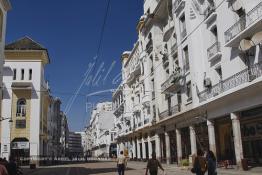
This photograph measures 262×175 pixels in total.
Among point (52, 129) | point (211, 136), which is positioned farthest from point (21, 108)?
point (52, 129)

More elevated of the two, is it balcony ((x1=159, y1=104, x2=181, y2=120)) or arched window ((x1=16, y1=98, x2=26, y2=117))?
arched window ((x1=16, y1=98, x2=26, y2=117))

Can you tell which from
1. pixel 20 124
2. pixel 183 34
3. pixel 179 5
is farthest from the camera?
pixel 20 124

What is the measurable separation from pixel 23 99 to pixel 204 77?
107ft

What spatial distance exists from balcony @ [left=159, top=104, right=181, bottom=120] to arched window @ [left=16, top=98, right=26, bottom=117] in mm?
22333

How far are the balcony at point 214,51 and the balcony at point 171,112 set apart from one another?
771 centimetres

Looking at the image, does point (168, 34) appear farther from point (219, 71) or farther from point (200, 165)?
point (200, 165)

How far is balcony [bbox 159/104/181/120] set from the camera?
33062mm

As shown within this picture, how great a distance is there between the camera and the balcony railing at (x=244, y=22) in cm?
1953

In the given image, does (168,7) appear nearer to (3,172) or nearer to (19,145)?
(19,145)

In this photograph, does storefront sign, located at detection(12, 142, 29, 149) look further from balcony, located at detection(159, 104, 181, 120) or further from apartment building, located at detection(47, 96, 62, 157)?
balcony, located at detection(159, 104, 181, 120)

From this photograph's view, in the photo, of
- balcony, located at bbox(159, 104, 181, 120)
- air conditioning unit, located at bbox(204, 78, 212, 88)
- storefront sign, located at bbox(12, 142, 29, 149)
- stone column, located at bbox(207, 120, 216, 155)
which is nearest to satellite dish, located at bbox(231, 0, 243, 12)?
air conditioning unit, located at bbox(204, 78, 212, 88)

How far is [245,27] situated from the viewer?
67.8ft

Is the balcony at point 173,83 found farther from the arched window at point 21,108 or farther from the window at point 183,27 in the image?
the arched window at point 21,108

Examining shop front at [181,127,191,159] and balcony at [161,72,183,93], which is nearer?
balcony at [161,72,183,93]
